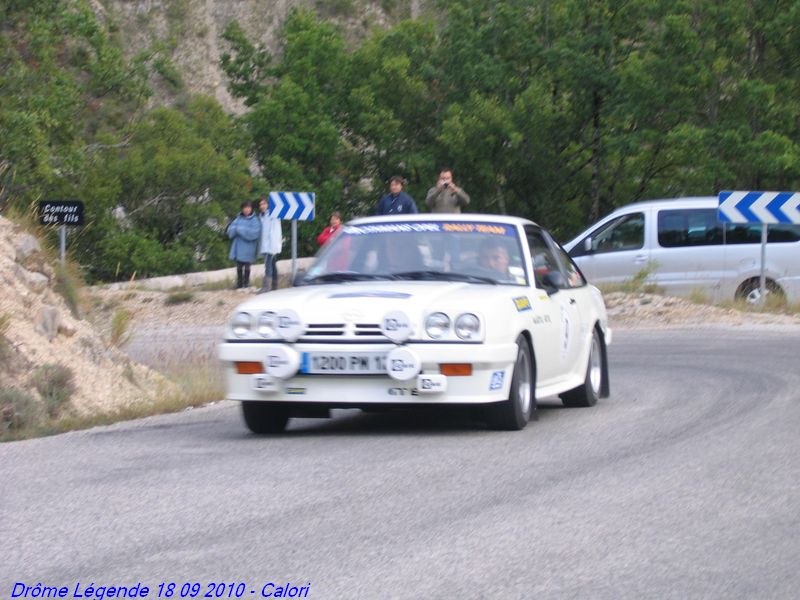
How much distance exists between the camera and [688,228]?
81.1 feet

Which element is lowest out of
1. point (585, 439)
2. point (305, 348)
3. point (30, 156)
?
point (585, 439)

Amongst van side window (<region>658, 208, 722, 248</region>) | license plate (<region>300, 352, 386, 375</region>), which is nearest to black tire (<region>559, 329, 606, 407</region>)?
license plate (<region>300, 352, 386, 375</region>)

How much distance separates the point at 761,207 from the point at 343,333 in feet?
50.6

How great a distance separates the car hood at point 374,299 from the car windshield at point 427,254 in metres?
0.31

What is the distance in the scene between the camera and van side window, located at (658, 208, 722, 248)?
24688 mm

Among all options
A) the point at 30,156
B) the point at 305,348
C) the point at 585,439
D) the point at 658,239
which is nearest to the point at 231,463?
the point at 305,348

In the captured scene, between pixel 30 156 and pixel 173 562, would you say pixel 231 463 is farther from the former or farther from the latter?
pixel 30 156

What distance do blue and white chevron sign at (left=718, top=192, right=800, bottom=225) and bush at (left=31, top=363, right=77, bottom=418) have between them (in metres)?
14.1

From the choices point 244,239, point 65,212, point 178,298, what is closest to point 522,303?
point 65,212

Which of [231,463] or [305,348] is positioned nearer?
[231,463]

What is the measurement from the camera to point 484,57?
4847 cm

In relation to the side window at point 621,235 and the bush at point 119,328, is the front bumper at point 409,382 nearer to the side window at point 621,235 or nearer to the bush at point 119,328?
the bush at point 119,328

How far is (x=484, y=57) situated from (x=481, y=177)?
3875mm

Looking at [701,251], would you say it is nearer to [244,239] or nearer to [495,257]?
[244,239]
